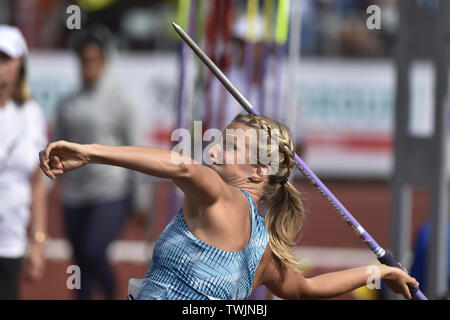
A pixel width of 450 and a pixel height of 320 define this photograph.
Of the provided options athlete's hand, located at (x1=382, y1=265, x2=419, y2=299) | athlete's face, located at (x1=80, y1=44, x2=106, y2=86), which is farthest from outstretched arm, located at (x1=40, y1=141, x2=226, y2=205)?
athlete's face, located at (x1=80, y1=44, x2=106, y2=86)

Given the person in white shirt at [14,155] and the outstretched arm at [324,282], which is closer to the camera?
the outstretched arm at [324,282]

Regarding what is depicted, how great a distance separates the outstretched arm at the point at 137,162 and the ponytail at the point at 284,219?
0.51 m

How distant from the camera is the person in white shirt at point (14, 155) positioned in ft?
13.7

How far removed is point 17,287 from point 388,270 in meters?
1.93

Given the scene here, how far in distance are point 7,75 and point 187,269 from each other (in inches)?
76.7

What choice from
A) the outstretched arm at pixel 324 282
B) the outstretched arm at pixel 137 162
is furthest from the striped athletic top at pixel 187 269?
the outstretched arm at pixel 324 282

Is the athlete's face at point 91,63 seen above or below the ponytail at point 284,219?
above

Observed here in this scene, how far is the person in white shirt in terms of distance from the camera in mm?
4184

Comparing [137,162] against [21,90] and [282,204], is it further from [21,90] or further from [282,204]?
[21,90]

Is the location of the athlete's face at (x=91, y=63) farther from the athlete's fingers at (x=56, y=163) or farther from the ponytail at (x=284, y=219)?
the athlete's fingers at (x=56, y=163)

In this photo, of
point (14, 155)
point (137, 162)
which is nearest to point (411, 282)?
point (137, 162)

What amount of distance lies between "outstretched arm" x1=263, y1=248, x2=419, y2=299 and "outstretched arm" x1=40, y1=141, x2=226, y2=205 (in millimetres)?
571
